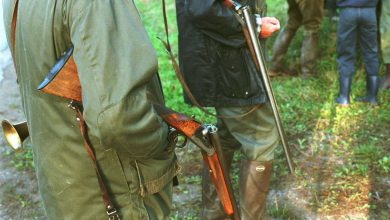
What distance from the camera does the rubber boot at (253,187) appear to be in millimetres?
3049

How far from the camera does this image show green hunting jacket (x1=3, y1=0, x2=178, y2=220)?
1.66 metres

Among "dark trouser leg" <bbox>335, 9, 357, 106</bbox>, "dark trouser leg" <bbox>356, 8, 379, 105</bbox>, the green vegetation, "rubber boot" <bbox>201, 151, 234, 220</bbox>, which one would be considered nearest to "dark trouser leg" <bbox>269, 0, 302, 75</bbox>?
the green vegetation

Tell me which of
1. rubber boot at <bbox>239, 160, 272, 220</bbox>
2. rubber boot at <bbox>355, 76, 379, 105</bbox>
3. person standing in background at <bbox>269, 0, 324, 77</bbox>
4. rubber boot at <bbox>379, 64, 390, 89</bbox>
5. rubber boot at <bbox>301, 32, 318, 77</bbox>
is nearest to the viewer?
rubber boot at <bbox>239, 160, 272, 220</bbox>

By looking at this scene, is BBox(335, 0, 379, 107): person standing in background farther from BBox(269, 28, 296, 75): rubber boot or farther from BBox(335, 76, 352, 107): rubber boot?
BBox(269, 28, 296, 75): rubber boot

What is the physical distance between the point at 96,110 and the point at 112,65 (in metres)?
0.16

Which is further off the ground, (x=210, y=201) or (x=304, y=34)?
(x=304, y=34)

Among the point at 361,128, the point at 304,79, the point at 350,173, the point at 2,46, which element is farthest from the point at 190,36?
the point at 2,46

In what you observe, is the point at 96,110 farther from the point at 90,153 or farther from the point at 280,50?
the point at 280,50

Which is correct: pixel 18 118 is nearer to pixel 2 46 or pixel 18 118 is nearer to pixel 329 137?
pixel 2 46

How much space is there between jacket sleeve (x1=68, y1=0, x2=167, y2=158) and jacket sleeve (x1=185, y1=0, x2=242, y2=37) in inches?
36.1

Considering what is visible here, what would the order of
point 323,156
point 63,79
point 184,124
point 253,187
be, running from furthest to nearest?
point 323,156 < point 253,187 < point 184,124 < point 63,79

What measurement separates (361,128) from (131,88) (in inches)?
126

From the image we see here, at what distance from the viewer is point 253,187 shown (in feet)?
10.1

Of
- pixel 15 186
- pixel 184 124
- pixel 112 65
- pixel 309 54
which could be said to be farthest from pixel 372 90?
pixel 112 65
